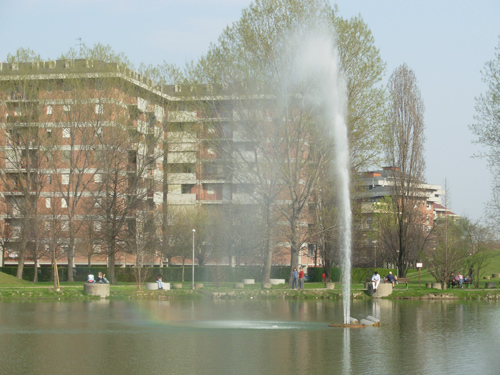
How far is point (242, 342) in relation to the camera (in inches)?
814

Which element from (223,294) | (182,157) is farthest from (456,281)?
(182,157)

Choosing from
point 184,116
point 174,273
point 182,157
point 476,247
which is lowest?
point 174,273

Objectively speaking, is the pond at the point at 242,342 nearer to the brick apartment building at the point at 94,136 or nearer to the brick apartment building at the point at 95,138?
the brick apartment building at the point at 95,138

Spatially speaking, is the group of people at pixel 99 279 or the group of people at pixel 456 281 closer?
the group of people at pixel 99 279

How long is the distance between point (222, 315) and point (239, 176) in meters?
20.5

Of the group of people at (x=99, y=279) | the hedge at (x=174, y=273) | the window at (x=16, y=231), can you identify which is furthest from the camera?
the hedge at (x=174, y=273)

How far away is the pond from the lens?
16.2m

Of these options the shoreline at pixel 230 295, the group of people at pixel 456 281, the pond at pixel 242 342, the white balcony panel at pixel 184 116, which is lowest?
the pond at pixel 242 342

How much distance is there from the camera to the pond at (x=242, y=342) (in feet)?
53.1

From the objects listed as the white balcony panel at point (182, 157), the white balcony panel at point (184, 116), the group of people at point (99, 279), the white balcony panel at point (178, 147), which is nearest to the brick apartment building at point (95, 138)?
the white balcony panel at point (178, 147)

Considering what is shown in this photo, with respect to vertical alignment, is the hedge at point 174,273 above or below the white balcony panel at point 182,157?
below

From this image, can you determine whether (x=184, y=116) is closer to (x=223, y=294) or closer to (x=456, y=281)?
(x=223, y=294)

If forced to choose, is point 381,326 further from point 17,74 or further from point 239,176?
point 17,74

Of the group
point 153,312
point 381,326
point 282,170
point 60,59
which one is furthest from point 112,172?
point 381,326
